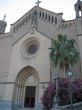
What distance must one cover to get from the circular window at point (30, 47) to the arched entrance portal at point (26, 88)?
2.59 meters

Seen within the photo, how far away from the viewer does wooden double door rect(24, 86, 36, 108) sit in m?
26.0

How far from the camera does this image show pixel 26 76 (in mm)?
27438

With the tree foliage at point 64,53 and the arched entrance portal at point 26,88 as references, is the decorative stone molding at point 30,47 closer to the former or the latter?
the arched entrance portal at point 26,88

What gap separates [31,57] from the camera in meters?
26.7

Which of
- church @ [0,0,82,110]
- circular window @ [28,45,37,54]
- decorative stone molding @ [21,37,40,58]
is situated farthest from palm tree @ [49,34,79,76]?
circular window @ [28,45,37,54]

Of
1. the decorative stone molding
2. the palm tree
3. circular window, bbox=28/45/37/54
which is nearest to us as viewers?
the palm tree

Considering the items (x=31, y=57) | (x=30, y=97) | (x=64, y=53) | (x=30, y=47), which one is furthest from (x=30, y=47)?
(x=64, y=53)

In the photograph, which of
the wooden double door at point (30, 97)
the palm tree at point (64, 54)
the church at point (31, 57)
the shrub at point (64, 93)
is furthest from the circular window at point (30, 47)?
the shrub at point (64, 93)

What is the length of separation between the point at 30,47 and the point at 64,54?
9.08 meters

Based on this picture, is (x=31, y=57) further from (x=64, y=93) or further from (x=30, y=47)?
(x=64, y=93)

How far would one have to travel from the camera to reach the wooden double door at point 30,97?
26.0 m

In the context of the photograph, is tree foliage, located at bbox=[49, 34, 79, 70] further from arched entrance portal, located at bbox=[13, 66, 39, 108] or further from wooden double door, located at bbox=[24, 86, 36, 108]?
wooden double door, located at bbox=[24, 86, 36, 108]

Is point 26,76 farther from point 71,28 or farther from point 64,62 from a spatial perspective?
point 71,28

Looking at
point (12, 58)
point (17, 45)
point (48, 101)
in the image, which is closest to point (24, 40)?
point (17, 45)
